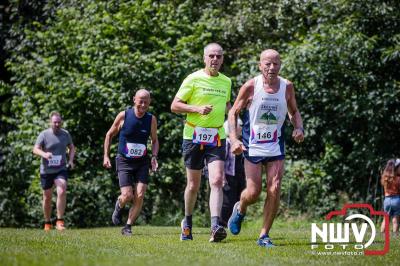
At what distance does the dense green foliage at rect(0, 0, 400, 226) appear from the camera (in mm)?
16266

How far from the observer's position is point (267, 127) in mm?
8367

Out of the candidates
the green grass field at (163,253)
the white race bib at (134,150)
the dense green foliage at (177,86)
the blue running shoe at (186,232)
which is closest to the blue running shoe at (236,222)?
the green grass field at (163,253)

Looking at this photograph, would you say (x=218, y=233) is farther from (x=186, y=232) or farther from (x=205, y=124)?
(x=205, y=124)

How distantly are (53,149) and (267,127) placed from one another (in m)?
6.51

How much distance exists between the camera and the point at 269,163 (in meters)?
8.42

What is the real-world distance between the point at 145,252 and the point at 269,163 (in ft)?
6.11

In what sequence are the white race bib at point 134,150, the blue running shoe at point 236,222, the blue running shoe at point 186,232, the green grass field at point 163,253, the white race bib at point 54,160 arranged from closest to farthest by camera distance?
the green grass field at point 163,253 → the blue running shoe at point 236,222 → the blue running shoe at point 186,232 → the white race bib at point 134,150 → the white race bib at point 54,160

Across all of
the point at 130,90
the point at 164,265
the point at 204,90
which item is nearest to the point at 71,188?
the point at 130,90

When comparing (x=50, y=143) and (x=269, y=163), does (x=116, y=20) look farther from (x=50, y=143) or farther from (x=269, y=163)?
(x=269, y=163)

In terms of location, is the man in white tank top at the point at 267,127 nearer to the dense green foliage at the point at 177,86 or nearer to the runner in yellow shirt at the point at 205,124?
the runner in yellow shirt at the point at 205,124

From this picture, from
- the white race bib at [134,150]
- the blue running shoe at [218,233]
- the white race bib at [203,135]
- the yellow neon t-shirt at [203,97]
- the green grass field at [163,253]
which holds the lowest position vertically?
the green grass field at [163,253]

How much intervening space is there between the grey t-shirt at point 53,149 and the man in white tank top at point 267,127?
609 centimetres

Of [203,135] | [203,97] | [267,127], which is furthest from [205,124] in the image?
[267,127]

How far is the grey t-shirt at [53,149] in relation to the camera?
45.0 ft
